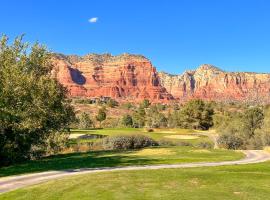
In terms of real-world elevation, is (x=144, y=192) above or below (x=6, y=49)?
below

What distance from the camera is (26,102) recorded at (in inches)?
1414

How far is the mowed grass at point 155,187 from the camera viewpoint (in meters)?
18.5

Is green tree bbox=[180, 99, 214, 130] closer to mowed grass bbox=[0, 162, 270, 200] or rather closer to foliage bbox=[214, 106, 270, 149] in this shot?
foliage bbox=[214, 106, 270, 149]

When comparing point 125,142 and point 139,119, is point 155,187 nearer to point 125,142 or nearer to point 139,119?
point 125,142

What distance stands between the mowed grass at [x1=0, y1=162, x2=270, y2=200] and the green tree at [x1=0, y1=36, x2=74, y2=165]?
525 inches

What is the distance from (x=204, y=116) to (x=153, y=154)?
6716 cm

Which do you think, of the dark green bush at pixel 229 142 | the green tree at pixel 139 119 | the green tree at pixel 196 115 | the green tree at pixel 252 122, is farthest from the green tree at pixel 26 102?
the green tree at pixel 139 119

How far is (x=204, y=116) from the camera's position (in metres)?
105

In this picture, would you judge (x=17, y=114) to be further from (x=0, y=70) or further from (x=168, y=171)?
(x=168, y=171)

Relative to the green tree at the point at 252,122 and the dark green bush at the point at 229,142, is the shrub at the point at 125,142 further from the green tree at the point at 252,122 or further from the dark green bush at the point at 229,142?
the green tree at the point at 252,122

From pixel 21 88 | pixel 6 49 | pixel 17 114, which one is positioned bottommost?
pixel 17 114

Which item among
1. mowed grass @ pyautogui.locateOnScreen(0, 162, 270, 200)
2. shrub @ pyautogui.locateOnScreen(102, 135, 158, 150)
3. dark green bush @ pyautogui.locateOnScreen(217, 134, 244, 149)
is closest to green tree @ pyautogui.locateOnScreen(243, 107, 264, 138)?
dark green bush @ pyautogui.locateOnScreen(217, 134, 244, 149)

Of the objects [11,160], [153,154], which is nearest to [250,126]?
[153,154]

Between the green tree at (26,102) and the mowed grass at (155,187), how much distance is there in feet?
43.8
